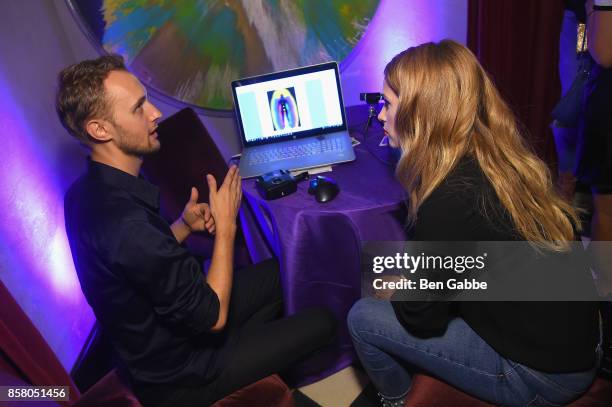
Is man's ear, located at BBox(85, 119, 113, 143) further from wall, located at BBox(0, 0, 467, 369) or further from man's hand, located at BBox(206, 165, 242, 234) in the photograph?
wall, located at BBox(0, 0, 467, 369)

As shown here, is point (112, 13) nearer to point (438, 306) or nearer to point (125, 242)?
point (125, 242)

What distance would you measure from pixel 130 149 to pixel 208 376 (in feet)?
2.33

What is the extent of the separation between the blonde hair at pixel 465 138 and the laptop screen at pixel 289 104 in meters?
0.79

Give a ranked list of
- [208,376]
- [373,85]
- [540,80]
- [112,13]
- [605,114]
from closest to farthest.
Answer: [208,376] < [605,114] < [112,13] < [540,80] < [373,85]

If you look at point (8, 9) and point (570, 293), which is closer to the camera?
point (570, 293)

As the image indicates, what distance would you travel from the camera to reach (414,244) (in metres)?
1.02

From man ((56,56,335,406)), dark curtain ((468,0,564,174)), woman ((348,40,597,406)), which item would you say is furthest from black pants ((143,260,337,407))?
dark curtain ((468,0,564,174))

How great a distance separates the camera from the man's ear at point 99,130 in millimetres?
1217

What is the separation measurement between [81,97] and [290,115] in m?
0.93

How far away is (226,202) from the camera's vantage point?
4.46ft

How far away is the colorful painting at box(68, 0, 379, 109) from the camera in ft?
7.46

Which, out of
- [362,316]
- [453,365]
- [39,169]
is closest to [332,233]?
[362,316]

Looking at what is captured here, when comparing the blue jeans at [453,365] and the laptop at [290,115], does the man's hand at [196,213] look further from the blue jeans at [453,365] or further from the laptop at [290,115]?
the blue jeans at [453,365]

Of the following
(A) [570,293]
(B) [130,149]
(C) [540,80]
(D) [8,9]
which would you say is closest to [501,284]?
(A) [570,293]
